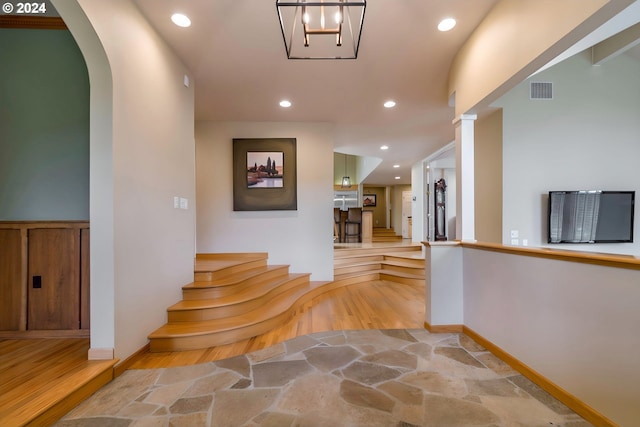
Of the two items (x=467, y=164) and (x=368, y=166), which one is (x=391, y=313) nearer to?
(x=467, y=164)

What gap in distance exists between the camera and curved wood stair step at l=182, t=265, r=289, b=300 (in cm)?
299

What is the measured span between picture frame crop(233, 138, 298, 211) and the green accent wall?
2.33m

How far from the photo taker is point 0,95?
2.43 meters

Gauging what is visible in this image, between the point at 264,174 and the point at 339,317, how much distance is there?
277 centimetres

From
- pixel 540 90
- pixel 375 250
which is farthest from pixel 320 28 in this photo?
pixel 375 250

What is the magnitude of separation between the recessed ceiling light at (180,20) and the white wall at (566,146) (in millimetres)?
3994

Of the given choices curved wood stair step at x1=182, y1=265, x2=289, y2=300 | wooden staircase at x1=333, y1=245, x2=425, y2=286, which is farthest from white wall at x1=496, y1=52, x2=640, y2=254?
curved wood stair step at x1=182, y1=265, x2=289, y2=300

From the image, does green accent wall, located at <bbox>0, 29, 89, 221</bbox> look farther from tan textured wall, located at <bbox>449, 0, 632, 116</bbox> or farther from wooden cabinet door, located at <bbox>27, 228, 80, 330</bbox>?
tan textured wall, located at <bbox>449, 0, 632, 116</bbox>

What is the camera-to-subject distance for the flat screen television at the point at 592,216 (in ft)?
11.2

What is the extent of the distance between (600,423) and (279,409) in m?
1.91

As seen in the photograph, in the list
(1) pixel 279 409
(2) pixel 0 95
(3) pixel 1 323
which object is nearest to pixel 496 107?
(1) pixel 279 409

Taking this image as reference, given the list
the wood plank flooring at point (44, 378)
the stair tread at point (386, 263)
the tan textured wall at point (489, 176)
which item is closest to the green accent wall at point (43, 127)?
the wood plank flooring at point (44, 378)

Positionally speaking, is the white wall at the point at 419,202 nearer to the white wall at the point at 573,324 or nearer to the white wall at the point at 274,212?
the white wall at the point at 274,212

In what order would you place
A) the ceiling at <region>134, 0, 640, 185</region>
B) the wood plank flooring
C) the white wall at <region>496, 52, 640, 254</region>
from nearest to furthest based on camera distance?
the wood plank flooring → the ceiling at <region>134, 0, 640, 185</region> → the white wall at <region>496, 52, 640, 254</region>
